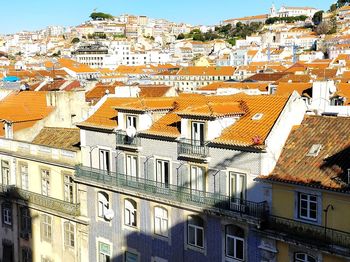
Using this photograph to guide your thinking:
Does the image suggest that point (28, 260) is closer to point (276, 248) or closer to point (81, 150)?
point (81, 150)

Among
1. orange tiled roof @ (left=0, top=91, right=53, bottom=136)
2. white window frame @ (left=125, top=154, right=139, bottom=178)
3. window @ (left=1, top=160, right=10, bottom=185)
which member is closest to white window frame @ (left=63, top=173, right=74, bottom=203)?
white window frame @ (left=125, top=154, right=139, bottom=178)

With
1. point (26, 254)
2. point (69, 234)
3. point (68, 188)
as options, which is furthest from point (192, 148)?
point (26, 254)

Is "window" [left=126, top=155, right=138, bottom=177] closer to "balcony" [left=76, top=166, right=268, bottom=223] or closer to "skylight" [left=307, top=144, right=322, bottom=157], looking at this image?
"balcony" [left=76, top=166, right=268, bottom=223]

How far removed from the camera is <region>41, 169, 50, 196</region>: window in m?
29.5

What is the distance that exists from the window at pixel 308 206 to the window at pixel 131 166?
331 inches

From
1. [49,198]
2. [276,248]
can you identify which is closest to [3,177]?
[49,198]

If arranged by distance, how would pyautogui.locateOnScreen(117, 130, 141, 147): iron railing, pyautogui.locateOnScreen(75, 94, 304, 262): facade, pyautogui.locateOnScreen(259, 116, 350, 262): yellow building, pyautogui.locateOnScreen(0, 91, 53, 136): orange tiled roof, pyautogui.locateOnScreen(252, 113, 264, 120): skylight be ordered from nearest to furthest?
pyautogui.locateOnScreen(259, 116, 350, 262): yellow building, pyautogui.locateOnScreen(75, 94, 304, 262): facade, pyautogui.locateOnScreen(252, 113, 264, 120): skylight, pyautogui.locateOnScreen(117, 130, 141, 147): iron railing, pyautogui.locateOnScreen(0, 91, 53, 136): orange tiled roof

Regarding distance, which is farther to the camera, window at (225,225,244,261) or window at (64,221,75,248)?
window at (64,221,75,248)

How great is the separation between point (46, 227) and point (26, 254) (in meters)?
2.67

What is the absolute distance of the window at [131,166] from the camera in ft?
82.4

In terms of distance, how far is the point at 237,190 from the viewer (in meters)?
21.1

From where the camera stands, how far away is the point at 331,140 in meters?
20.0

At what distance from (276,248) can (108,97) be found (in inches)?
515

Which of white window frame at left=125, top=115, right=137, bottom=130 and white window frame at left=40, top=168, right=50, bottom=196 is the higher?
white window frame at left=125, top=115, right=137, bottom=130
